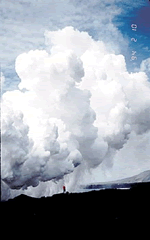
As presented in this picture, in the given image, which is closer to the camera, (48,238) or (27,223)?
(48,238)

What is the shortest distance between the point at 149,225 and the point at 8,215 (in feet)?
153

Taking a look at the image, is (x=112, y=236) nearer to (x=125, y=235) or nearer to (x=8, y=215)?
(x=125, y=235)

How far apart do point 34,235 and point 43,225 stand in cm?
1435

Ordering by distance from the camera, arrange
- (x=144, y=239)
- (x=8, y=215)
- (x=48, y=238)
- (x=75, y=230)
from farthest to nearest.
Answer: (x=8, y=215) < (x=75, y=230) < (x=48, y=238) < (x=144, y=239)

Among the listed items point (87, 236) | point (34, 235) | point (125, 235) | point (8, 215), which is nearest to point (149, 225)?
point (125, 235)

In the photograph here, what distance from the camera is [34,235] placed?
70.1 meters

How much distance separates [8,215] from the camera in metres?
94.9

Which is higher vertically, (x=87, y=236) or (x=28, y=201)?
(x=28, y=201)

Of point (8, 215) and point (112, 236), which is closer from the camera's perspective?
point (112, 236)

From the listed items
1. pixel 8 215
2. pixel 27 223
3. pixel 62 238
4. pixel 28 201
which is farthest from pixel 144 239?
pixel 28 201

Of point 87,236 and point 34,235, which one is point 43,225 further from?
point 87,236

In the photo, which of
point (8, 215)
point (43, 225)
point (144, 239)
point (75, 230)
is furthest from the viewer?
point (8, 215)

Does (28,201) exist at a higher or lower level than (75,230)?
higher

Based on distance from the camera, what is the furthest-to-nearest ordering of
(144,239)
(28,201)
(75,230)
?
(28,201) → (75,230) → (144,239)
